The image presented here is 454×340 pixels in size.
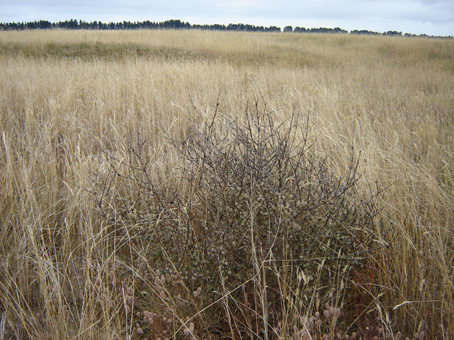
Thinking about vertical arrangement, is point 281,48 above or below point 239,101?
above

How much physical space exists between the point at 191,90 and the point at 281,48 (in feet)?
36.1

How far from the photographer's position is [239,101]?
469cm

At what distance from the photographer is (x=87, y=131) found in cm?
325

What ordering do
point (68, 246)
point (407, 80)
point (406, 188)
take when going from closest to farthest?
point (68, 246), point (406, 188), point (407, 80)

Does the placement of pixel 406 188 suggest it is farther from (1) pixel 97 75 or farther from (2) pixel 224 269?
(1) pixel 97 75

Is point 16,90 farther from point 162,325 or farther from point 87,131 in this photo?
point 162,325

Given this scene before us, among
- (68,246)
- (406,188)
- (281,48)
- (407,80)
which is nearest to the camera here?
(68,246)

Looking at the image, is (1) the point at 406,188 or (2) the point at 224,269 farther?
(1) the point at 406,188

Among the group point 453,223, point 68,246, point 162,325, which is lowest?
point 162,325

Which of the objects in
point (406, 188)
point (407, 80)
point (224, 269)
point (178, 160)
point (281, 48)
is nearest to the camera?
point (224, 269)

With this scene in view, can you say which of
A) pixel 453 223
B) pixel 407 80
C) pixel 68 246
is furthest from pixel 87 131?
pixel 407 80

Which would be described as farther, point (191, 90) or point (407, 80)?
point (407, 80)

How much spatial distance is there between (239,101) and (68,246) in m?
3.62

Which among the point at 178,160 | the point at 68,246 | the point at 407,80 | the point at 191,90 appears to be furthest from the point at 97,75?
the point at 407,80
